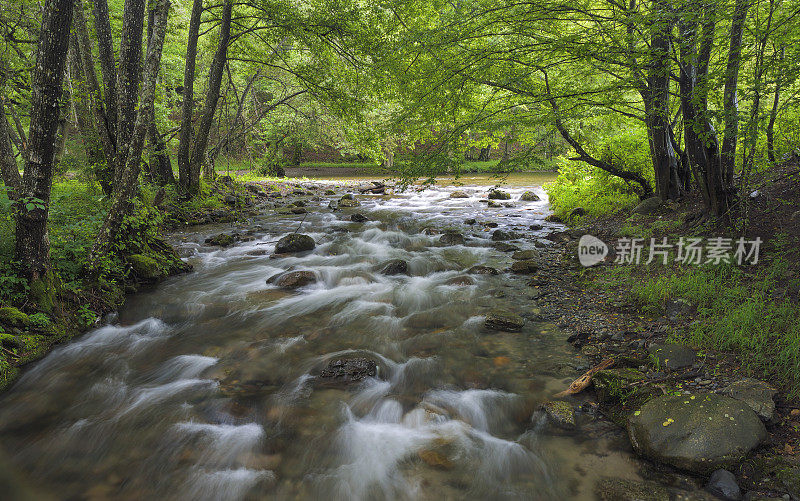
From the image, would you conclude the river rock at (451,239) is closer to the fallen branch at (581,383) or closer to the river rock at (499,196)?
the fallen branch at (581,383)

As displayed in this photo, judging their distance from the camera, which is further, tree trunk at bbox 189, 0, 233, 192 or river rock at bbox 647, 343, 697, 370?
tree trunk at bbox 189, 0, 233, 192

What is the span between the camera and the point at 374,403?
14.7ft

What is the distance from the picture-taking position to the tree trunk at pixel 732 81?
14.6 feet

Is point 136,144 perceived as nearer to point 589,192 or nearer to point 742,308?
point 742,308

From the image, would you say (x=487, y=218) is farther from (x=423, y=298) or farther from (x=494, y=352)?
(x=494, y=352)

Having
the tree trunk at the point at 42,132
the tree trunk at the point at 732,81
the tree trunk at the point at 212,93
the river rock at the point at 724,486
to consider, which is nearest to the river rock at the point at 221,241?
the tree trunk at the point at 212,93

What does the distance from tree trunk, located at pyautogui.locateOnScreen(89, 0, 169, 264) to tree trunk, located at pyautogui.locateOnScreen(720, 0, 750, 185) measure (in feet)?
24.5

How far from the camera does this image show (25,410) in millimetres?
4289

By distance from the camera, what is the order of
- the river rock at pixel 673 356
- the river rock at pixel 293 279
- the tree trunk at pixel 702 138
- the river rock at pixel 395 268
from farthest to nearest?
the river rock at pixel 395 268, the river rock at pixel 293 279, the tree trunk at pixel 702 138, the river rock at pixel 673 356

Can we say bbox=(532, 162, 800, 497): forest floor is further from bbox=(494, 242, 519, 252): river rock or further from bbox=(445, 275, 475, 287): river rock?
bbox=(494, 242, 519, 252): river rock

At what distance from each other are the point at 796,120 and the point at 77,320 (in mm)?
11020

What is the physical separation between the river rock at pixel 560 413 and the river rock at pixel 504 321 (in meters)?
1.73

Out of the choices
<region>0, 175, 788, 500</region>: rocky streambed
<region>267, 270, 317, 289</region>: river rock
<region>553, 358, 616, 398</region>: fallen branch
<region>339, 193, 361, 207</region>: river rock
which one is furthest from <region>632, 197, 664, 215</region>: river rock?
<region>339, 193, 361, 207</region>: river rock

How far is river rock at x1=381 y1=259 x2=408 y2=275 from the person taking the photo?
8820mm
